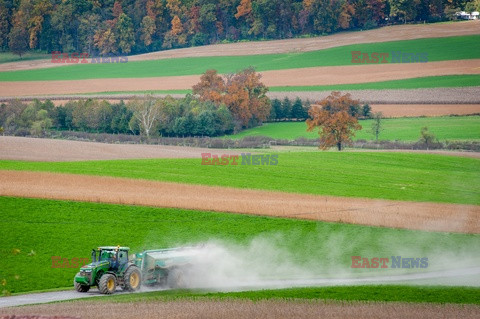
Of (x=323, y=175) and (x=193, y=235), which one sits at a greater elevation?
(x=323, y=175)

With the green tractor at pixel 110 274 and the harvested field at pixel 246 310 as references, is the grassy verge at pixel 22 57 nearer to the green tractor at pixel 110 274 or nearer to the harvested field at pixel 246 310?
the green tractor at pixel 110 274

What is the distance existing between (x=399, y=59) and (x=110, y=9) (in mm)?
58354

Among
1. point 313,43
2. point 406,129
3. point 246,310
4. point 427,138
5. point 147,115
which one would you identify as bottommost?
point 246,310

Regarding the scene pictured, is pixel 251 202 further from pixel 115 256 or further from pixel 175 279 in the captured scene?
pixel 115 256

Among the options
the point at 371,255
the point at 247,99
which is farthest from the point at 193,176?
the point at 247,99

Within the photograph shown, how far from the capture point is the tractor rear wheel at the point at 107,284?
109 feet

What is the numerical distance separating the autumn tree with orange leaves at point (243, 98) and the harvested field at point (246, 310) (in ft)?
248

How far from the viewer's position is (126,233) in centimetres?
4391

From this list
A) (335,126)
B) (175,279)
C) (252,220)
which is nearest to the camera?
(175,279)

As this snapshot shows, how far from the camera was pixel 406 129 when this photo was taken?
98.3 m

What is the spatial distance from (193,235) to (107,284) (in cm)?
1097

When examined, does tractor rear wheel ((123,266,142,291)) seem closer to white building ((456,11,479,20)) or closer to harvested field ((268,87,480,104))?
harvested field ((268,87,480,104))

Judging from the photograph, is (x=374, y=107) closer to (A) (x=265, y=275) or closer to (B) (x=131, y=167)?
(B) (x=131, y=167)

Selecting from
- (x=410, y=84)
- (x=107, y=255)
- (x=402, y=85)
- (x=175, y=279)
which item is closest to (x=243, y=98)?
(x=402, y=85)
